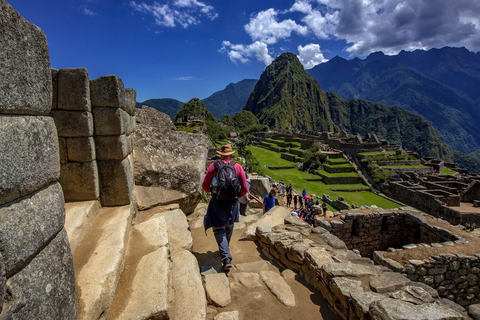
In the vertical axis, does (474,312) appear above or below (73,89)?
below

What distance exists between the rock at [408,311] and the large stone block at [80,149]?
12.7 ft

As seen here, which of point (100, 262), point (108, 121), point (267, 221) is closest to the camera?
point (100, 262)

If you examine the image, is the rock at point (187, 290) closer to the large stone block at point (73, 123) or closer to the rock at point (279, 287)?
the rock at point (279, 287)

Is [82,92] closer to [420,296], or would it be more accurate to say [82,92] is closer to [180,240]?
[180,240]

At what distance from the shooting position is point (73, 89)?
10.8ft

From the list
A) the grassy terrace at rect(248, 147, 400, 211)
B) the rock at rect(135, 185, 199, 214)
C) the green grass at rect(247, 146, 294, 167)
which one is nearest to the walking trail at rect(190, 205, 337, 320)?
the rock at rect(135, 185, 199, 214)

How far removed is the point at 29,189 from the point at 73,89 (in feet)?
7.87

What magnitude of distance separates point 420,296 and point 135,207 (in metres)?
4.04

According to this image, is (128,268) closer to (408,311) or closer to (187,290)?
(187,290)

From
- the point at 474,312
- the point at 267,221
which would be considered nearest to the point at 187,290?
the point at 267,221

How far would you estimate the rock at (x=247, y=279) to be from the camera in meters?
3.33

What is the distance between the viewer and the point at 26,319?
4.24ft

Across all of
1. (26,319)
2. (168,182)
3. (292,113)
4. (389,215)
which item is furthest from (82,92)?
(292,113)

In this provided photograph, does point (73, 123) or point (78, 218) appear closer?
point (78, 218)
